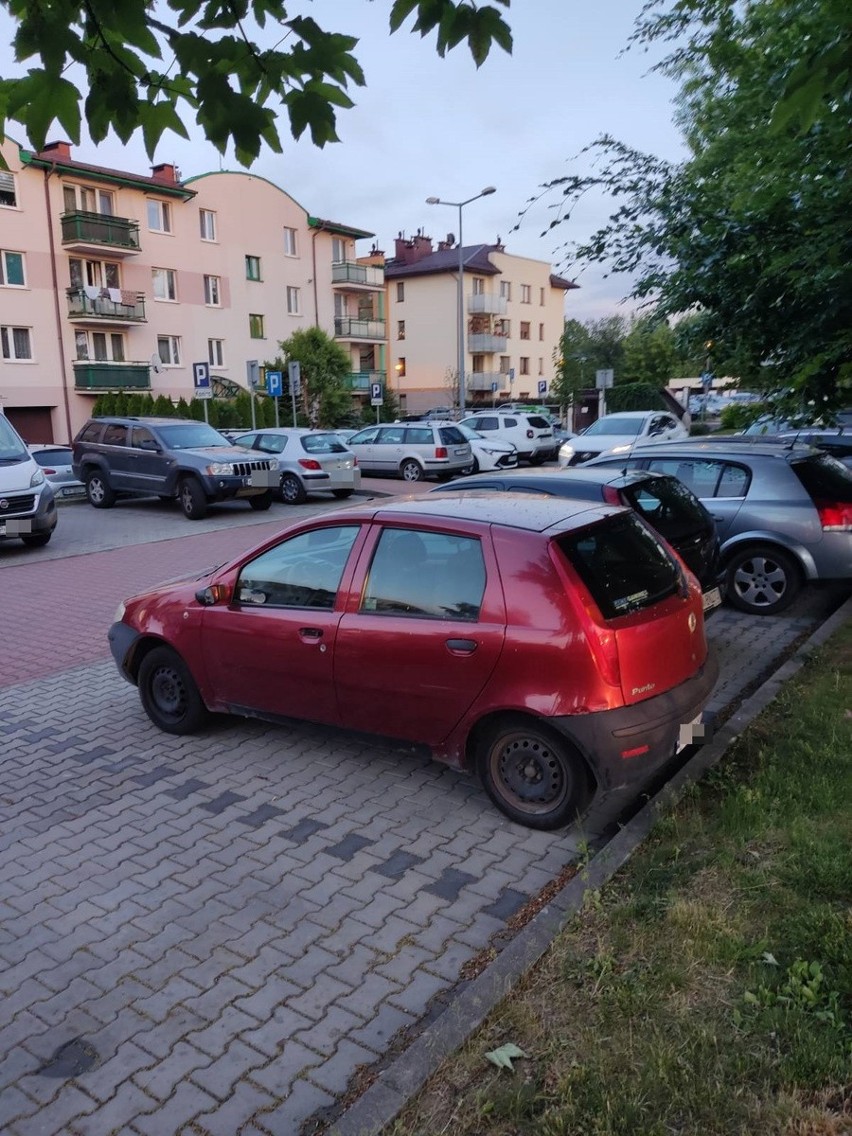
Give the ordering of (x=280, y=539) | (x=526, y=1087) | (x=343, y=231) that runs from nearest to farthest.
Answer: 1. (x=526, y=1087)
2. (x=280, y=539)
3. (x=343, y=231)

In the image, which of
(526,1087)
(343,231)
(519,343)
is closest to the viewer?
(526,1087)

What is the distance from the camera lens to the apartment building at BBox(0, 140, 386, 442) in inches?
1357

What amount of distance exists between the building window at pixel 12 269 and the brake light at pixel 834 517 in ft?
110

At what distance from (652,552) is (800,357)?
3593 mm

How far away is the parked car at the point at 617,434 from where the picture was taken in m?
22.8

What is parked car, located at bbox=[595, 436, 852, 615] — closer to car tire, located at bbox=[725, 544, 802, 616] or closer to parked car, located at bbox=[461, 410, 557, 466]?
car tire, located at bbox=[725, 544, 802, 616]

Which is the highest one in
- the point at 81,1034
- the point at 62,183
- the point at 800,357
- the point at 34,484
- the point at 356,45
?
the point at 62,183

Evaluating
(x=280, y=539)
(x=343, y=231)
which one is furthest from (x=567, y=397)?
(x=280, y=539)

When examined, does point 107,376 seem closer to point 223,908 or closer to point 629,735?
point 223,908

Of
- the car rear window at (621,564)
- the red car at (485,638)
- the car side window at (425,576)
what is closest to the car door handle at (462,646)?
the red car at (485,638)

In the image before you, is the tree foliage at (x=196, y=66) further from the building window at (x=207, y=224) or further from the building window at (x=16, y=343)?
the building window at (x=207, y=224)

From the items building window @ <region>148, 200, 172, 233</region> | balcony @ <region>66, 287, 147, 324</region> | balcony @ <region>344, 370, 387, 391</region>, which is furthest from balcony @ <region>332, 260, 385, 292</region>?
balcony @ <region>66, 287, 147, 324</region>

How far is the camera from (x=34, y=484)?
44.8 feet

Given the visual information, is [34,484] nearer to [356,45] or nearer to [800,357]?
[800,357]
